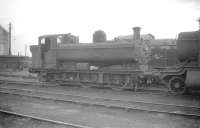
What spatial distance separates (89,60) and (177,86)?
5.43m

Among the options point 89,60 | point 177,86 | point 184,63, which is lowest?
point 177,86

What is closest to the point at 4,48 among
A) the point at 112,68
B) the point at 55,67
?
the point at 55,67

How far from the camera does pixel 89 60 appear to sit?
12.1 meters

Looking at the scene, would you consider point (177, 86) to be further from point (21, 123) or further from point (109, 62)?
point (21, 123)

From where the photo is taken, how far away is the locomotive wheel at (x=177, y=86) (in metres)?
9.25

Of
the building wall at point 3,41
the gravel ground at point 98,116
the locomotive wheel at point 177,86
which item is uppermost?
the building wall at point 3,41

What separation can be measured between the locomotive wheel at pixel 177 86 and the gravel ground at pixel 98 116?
370 centimetres

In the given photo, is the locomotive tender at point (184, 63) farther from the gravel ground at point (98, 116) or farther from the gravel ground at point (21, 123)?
the gravel ground at point (21, 123)

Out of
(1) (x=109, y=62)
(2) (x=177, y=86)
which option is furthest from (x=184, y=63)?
(1) (x=109, y=62)

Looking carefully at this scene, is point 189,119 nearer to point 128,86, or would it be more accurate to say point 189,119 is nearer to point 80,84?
point 128,86

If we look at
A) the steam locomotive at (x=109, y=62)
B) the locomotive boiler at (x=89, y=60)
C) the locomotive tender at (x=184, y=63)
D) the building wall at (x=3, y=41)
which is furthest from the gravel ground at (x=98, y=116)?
the building wall at (x=3, y=41)

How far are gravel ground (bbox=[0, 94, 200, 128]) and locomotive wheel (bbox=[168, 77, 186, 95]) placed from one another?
12.1ft

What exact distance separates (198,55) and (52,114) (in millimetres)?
6804

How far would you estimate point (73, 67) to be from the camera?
1262cm
